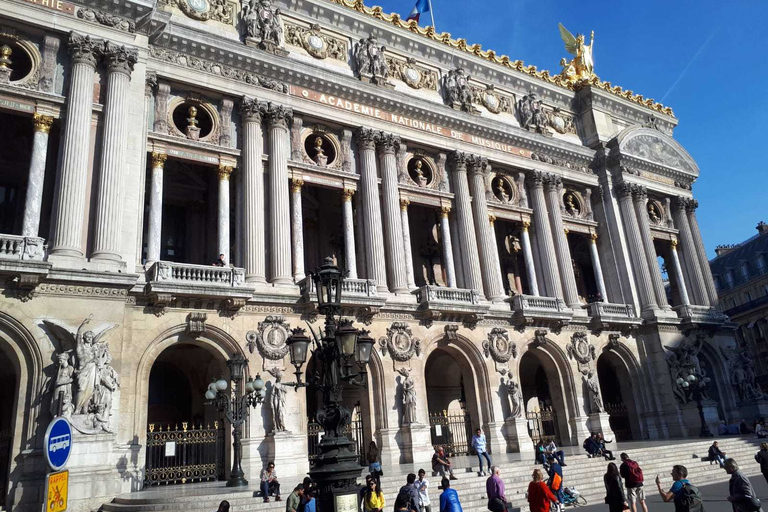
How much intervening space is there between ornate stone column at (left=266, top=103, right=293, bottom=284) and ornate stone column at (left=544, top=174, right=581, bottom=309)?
15.5 metres

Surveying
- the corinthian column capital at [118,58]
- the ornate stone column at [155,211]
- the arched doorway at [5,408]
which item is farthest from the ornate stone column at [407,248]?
the arched doorway at [5,408]

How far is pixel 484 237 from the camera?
29266mm

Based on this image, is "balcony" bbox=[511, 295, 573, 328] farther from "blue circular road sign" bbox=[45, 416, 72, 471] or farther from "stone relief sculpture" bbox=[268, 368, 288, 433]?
"blue circular road sign" bbox=[45, 416, 72, 471]

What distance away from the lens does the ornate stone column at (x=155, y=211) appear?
21188 millimetres

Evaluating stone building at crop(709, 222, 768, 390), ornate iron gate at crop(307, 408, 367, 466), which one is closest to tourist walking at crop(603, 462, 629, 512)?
ornate iron gate at crop(307, 408, 367, 466)

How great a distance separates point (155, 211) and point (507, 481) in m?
15.3

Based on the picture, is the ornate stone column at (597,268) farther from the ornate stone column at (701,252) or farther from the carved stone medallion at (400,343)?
the carved stone medallion at (400,343)

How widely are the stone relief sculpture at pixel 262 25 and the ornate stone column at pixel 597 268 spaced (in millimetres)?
20760

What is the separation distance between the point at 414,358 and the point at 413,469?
510cm

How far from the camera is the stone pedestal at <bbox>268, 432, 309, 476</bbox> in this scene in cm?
1995

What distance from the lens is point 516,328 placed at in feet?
93.3

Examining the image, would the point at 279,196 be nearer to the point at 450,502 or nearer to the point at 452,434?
the point at 452,434

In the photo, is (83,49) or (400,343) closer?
(83,49)

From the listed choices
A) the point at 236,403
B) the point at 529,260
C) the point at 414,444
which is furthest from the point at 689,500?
the point at 529,260
